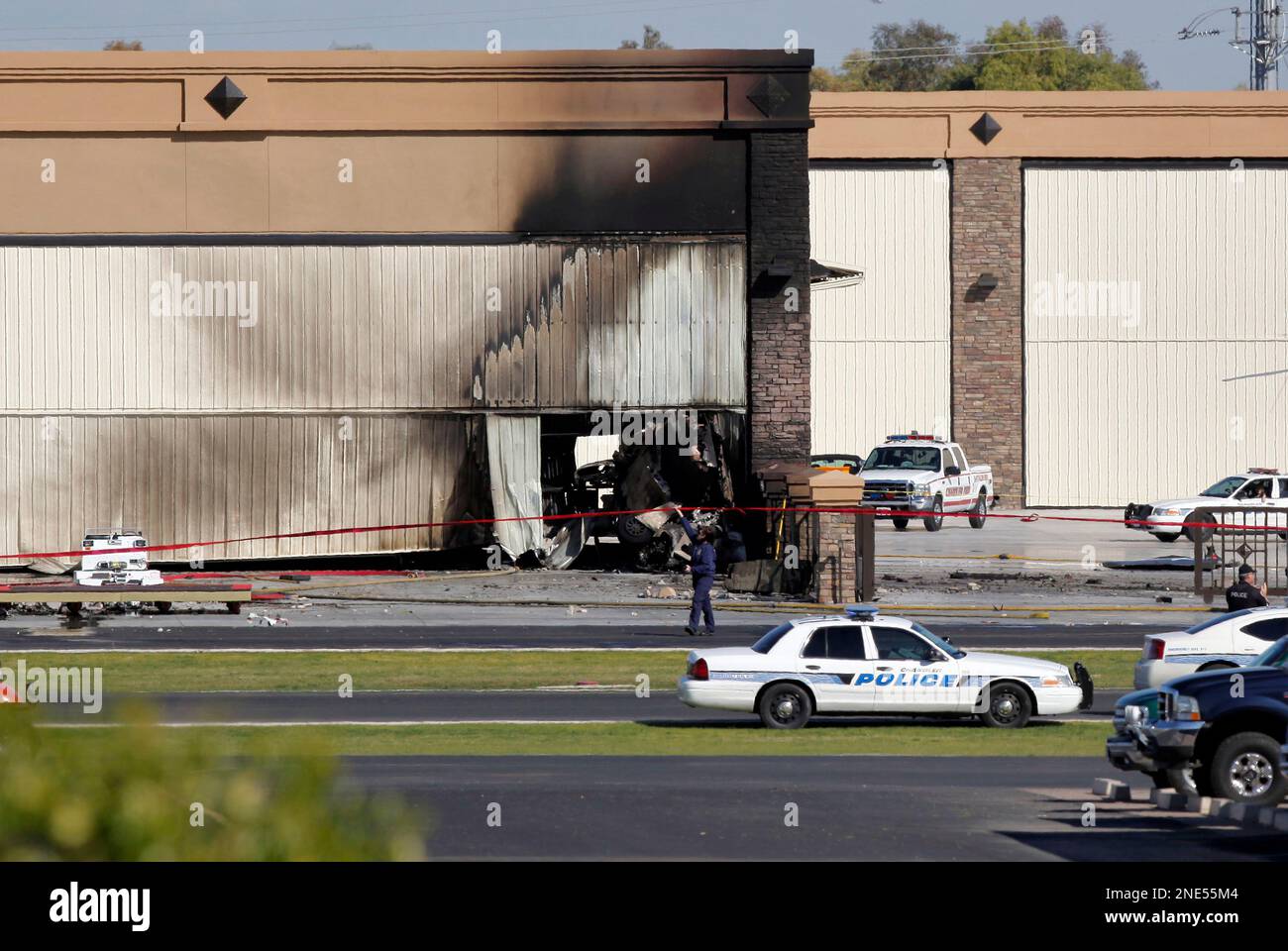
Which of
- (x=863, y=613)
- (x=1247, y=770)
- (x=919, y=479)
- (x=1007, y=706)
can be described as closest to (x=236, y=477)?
(x=919, y=479)

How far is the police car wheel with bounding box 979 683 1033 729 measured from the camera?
2003cm

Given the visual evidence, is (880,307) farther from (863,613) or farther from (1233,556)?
(863,613)

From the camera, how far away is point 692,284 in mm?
38719

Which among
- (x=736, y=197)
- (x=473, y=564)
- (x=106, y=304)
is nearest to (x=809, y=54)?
(x=736, y=197)

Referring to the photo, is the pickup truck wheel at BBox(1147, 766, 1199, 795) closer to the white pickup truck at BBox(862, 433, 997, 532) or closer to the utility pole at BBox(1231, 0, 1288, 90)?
the white pickup truck at BBox(862, 433, 997, 532)

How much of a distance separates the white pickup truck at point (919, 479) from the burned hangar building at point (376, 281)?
7.00m

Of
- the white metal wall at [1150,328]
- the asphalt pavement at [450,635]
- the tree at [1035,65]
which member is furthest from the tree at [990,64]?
the asphalt pavement at [450,635]

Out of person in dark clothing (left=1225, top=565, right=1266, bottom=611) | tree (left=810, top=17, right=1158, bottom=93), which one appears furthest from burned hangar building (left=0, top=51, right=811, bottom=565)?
tree (left=810, top=17, right=1158, bottom=93)

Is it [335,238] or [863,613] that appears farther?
[335,238]

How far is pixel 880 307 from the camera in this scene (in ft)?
183

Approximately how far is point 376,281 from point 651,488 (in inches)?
306

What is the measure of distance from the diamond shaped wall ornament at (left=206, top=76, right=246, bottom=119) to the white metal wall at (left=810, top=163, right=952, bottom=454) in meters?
22.2

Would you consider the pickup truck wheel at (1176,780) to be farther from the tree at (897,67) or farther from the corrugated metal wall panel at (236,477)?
the tree at (897,67)
